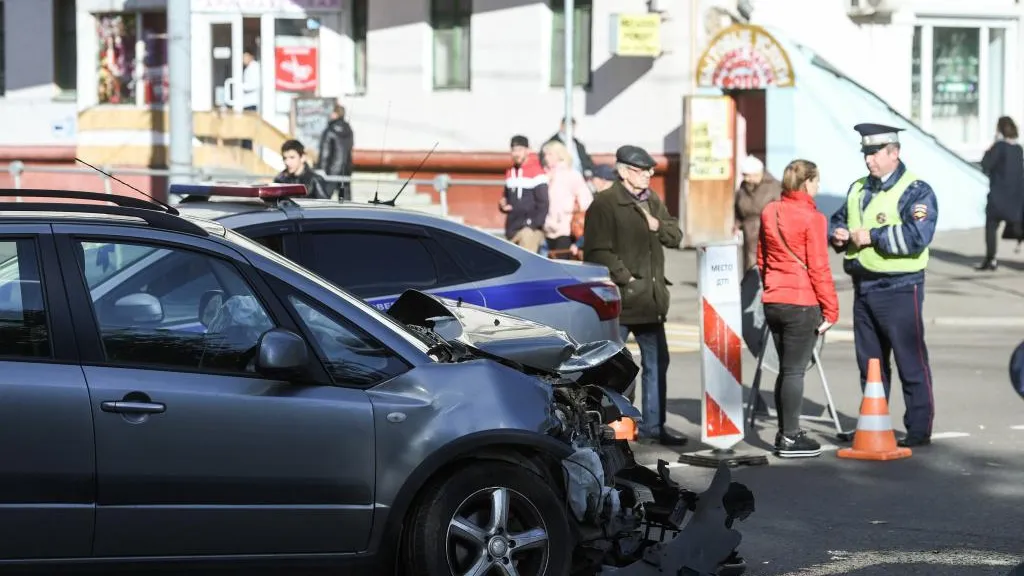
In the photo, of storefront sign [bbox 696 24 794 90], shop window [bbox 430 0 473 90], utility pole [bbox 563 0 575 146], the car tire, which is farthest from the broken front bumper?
shop window [bbox 430 0 473 90]

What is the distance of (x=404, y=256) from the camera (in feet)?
28.7

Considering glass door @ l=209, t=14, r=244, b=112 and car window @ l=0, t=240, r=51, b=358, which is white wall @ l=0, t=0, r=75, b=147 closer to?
glass door @ l=209, t=14, r=244, b=112

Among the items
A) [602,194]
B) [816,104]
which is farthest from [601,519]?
[816,104]

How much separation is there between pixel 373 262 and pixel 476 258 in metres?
0.61

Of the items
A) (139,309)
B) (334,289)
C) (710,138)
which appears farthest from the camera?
(710,138)

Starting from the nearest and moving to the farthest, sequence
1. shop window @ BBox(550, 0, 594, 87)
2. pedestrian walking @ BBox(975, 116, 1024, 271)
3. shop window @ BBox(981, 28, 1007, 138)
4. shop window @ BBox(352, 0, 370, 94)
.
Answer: pedestrian walking @ BBox(975, 116, 1024, 271), shop window @ BBox(550, 0, 594, 87), shop window @ BBox(981, 28, 1007, 138), shop window @ BBox(352, 0, 370, 94)

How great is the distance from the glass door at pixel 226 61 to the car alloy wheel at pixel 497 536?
74.2ft

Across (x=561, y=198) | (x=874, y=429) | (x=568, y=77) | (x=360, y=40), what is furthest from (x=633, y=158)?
(x=360, y=40)

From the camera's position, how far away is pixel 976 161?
26.1 metres

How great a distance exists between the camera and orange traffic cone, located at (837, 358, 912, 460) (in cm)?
976

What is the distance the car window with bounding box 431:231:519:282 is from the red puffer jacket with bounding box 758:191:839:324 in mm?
1731

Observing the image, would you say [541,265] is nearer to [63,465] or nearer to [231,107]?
[63,465]

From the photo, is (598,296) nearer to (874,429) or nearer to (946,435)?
(874,429)

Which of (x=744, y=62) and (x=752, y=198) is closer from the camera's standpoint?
(x=752, y=198)
